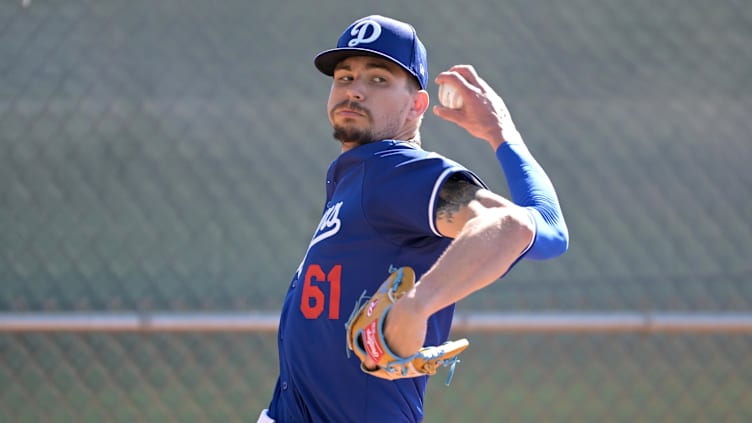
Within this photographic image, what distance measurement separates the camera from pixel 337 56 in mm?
2207

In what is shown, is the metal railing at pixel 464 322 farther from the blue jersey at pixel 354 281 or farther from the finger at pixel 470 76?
the finger at pixel 470 76

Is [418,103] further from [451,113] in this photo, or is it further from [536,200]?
[536,200]

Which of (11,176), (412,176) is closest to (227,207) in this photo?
(11,176)

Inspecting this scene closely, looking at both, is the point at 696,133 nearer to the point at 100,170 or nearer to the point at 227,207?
the point at 227,207

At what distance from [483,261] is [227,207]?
2.07m

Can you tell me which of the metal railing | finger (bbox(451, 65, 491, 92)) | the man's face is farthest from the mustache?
the metal railing

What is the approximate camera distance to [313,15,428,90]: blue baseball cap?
211 centimetres

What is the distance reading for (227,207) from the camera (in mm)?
3451

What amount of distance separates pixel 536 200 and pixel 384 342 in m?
0.48

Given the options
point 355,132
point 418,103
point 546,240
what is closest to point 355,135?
point 355,132

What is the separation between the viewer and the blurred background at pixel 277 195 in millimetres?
3406

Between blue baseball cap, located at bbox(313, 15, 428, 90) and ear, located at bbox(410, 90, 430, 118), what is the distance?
0.04 meters

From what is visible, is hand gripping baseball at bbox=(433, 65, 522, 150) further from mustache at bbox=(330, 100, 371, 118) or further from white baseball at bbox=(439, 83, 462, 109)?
mustache at bbox=(330, 100, 371, 118)

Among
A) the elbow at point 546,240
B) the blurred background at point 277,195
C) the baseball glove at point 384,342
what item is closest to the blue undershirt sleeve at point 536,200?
the elbow at point 546,240
